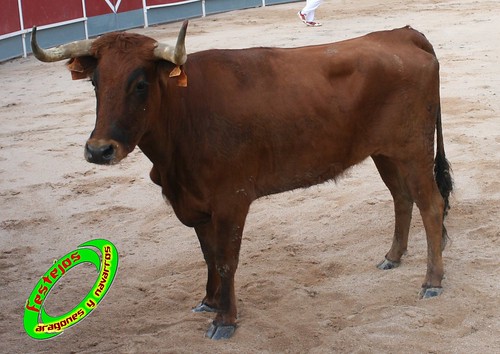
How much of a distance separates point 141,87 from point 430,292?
5.38 ft

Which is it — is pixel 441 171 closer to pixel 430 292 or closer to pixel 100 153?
pixel 430 292

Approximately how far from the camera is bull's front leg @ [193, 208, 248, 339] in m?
3.76

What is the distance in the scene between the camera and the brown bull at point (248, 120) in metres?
3.43

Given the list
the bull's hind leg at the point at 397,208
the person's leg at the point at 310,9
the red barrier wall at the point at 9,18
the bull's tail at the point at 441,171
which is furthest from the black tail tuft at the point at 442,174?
the person's leg at the point at 310,9

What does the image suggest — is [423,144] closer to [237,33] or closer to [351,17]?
[237,33]

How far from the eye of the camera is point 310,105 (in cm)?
391

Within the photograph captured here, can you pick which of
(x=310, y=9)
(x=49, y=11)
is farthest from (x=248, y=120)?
(x=310, y=9)

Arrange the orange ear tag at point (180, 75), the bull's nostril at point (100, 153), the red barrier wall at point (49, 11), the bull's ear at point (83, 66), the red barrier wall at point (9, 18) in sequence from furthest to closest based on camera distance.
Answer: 1. the red barrier wall at point (49, 11)
2. the red barrier wall at point (9, 18)
3. the bull's ear at point (83, 66)
4. the orange ear tag at point (180, 75)
5. the bull's nostril at point (100, 153)

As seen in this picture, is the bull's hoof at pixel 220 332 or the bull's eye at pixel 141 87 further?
the bull's hoof at pixel 220 332

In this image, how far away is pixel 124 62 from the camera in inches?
133

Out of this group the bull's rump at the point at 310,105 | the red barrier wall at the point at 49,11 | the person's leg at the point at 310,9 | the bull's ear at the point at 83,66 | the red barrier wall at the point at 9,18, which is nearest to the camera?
the bull's ear at the point at 83,66

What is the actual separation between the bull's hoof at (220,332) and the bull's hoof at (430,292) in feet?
2.92

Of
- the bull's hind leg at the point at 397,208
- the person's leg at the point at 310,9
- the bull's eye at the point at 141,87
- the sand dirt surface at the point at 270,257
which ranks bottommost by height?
the person's leg at the point at 310,9

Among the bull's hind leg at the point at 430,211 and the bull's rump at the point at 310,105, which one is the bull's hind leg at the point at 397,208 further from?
the bull's rump at the point at 310,105
